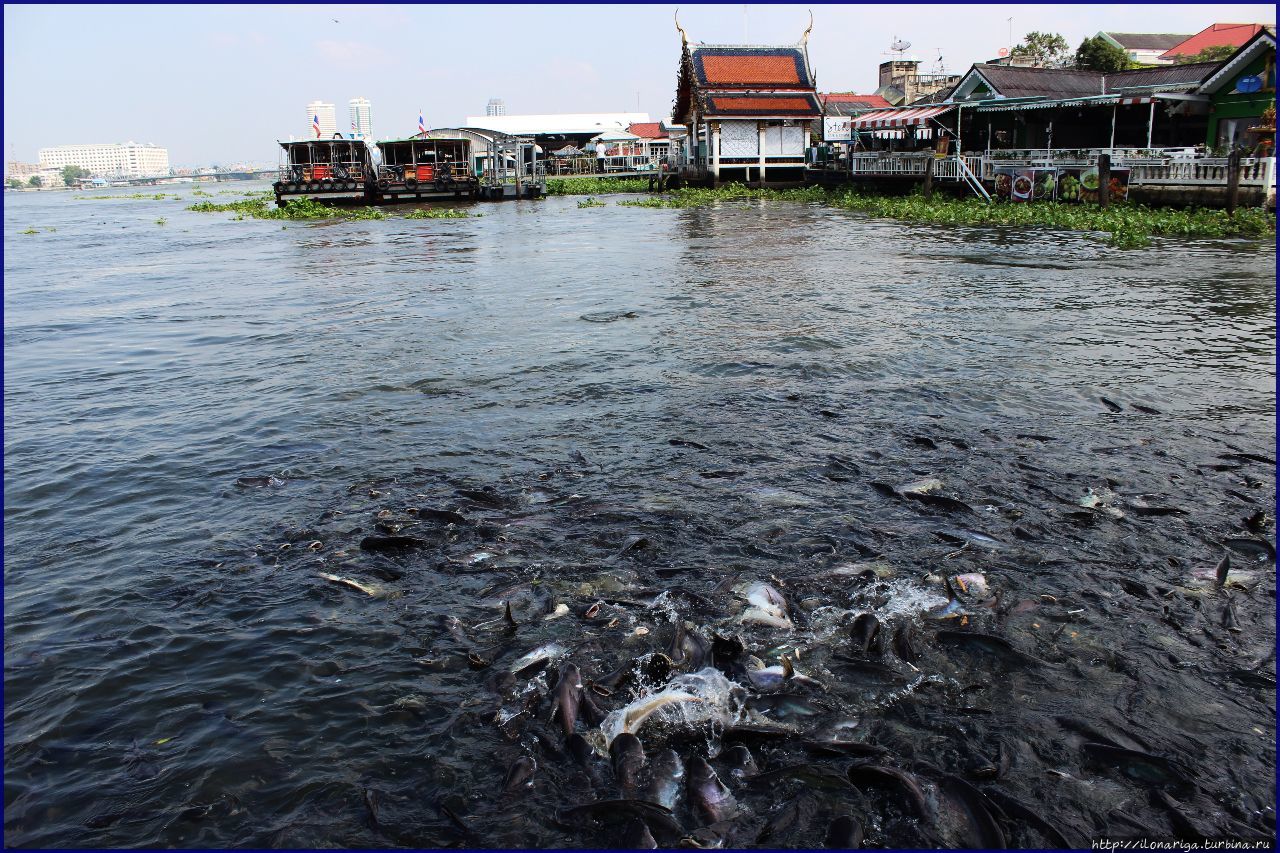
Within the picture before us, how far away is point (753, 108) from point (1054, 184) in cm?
2307

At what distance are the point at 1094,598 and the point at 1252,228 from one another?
20740 millimetres

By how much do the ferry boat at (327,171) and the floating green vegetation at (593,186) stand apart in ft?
41.8

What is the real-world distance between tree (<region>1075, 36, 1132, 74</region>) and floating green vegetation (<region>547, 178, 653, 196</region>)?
32.0 m

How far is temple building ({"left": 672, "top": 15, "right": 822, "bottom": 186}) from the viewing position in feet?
155

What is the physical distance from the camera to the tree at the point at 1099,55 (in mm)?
58344

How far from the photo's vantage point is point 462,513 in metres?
5.86

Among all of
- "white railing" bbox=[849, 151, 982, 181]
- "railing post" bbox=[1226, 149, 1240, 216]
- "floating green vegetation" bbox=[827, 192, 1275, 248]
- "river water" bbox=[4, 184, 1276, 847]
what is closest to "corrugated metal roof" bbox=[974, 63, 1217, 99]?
"white railing" bbox=[849, 151, 982, 181]

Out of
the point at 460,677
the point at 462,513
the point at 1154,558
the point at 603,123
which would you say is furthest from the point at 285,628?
the point at 603,123

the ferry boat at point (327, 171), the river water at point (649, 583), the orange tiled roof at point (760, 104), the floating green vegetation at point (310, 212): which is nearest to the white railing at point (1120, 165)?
the orange tiled roof at point (760, 104)

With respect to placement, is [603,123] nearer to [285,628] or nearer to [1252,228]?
[1252,228]

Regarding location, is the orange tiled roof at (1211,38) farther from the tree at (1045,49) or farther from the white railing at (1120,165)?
the white railing at (1120,165)

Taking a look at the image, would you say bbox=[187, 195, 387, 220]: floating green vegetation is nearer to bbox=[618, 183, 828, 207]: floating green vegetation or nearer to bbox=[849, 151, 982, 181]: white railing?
bbox=[618, 183, 828, 207]: floating green vegetation

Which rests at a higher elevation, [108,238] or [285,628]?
[108,238]

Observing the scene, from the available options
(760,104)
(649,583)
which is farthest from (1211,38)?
(649,583)
